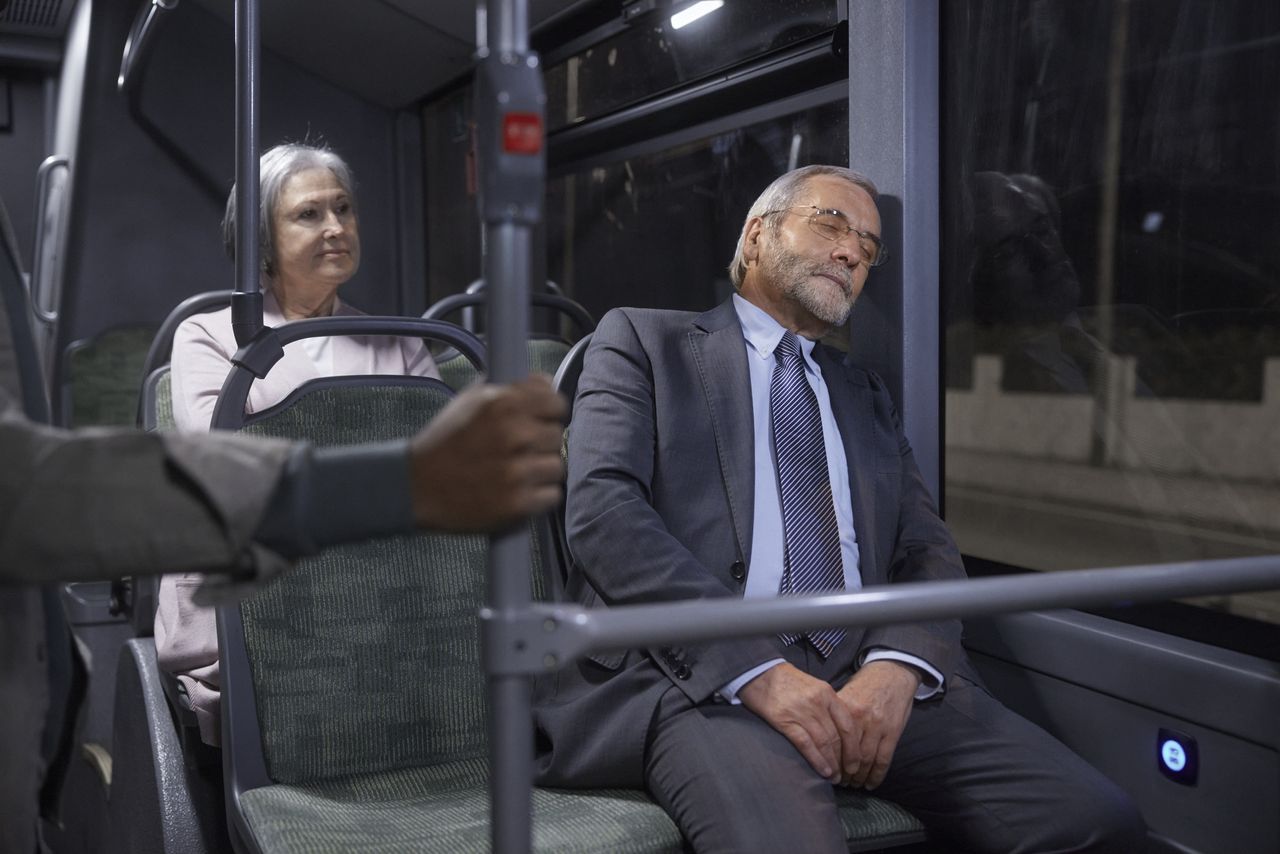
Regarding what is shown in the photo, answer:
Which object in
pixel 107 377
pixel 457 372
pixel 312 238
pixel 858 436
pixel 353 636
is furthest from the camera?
pixel 107 377

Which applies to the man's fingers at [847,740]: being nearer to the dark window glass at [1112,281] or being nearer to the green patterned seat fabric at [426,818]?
the green patterned seat fabric at [426,818]

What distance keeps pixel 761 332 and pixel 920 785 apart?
0.83 m

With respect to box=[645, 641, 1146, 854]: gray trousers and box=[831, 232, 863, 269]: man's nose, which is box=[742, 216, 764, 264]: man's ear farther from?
box=[645, 641, 1146, 854]: gray trousers

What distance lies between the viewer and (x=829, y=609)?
3.51 feet

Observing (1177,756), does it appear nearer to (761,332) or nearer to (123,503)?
(761,332)

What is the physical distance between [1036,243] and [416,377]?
45.9 inches

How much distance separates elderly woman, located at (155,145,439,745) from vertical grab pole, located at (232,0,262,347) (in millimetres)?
238

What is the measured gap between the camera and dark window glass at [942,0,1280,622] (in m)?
1.77

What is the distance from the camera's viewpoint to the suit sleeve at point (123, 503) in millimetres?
811

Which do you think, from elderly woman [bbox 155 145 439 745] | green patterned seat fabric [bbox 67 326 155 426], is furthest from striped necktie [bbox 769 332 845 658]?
green patterned seat fabric [bbox 67 326 155 426]

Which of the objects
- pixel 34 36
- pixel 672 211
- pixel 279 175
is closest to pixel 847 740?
pixel 279 175

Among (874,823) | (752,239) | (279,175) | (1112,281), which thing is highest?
(279,175)

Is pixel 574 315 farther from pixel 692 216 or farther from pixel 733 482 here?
pixel 733 482

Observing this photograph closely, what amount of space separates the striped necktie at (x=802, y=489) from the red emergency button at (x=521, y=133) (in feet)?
3.62
